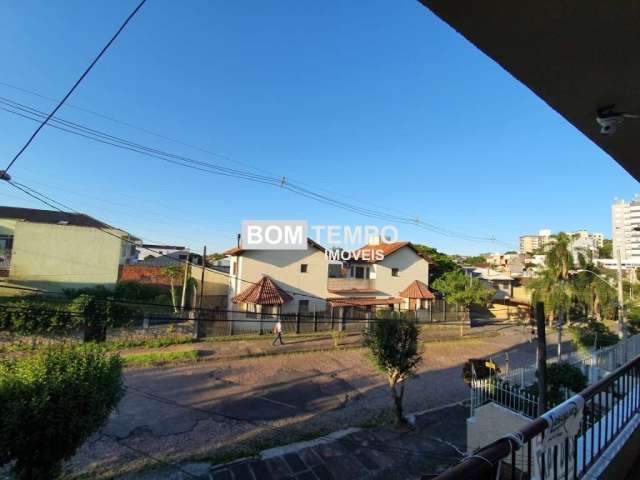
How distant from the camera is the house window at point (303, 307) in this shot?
82.1 feet

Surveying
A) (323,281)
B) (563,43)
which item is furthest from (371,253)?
(563,43)

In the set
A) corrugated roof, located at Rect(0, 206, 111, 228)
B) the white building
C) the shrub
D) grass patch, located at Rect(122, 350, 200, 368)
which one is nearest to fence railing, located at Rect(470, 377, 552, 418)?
grass patch, located at Rect(122, 350, 200, 368)

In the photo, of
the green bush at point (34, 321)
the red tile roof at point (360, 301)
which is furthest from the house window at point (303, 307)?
the green bush at point (34, 321)

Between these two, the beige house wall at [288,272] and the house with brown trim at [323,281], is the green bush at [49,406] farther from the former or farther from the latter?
the beige house wall at [288,272]

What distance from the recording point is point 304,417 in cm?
1111

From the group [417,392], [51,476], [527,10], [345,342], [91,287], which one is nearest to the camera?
[527,10]

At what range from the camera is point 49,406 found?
5.82 m

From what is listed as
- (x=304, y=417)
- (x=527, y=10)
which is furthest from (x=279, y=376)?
(x=527, y=10)

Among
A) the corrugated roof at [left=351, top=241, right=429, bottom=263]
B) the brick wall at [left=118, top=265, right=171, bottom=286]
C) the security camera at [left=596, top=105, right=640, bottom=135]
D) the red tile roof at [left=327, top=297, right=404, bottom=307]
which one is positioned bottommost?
the red tile roof at [left=327, top=297, right=404, bottom=307]

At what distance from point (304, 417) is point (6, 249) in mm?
29011

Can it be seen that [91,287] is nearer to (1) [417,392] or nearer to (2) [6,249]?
(2) [6,249]

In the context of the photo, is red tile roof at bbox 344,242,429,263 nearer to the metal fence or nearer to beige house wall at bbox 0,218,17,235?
the metal fence

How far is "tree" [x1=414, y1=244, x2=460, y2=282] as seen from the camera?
36.1m

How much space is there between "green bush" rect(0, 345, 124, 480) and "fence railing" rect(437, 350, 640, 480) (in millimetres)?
7387
